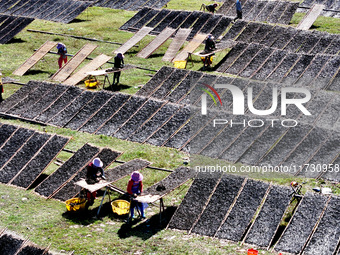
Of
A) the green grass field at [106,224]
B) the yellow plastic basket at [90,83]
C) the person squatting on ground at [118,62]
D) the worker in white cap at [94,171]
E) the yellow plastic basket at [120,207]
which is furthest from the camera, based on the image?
the yellow plastic basket at [90,83]

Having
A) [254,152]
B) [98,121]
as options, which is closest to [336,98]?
[254,152]

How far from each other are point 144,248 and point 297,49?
17.3m

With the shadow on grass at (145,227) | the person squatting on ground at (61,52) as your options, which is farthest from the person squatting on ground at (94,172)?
the person squatting on ground at (61,52)

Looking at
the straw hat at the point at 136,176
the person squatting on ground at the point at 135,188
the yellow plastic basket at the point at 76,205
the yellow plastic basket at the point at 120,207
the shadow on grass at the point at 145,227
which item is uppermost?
the straw hat at the point at 136,176

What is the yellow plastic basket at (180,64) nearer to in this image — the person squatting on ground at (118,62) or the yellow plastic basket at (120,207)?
the person squatting on ground at (118,62)

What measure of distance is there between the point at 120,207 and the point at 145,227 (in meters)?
1.14

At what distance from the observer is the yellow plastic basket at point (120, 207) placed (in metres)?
15.1

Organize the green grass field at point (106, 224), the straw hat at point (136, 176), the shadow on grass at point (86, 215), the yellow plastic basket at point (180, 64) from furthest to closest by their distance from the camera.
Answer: the yellow plastic basket at point (180, 64)
the shadow on grass at point (86, 215)
the straw hat at point (136, 176)
the green grass field at point (106, 224)

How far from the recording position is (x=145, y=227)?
48.2 ft

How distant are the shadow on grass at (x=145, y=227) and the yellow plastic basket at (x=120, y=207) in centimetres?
39

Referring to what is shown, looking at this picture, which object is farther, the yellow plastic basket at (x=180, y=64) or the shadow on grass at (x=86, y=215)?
the yellow plastic basket at (x=180, y=64)

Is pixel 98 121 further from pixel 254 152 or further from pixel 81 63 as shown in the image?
pixel 81 63

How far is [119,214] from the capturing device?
1512cm

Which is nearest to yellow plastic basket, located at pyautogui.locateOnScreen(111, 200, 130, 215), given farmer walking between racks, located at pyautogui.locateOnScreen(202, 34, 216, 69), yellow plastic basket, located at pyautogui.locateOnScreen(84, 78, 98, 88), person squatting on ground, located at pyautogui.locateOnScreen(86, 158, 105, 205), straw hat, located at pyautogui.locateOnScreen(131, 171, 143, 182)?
person squatting on ground, located at pyautogui.locateOnScreen(86, 158, 105, 205)
